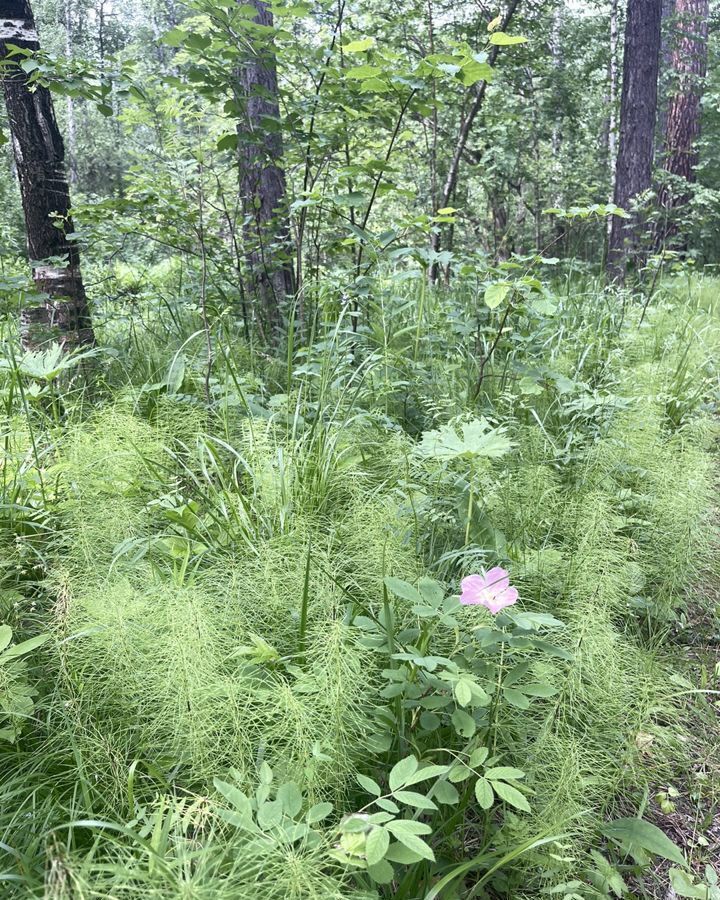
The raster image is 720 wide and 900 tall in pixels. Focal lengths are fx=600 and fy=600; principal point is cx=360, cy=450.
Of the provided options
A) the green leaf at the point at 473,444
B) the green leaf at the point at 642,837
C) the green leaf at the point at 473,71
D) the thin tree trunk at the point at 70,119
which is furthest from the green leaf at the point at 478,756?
the thin tree trunk at the point at 70,119

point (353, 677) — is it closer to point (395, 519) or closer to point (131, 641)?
point (131, 641)

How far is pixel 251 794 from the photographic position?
1.01 m

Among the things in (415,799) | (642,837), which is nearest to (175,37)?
(415,799)

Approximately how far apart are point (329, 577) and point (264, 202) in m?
2.71

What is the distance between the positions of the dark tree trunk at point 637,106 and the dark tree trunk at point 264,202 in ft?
11.8

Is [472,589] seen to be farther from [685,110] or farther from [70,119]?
[70,119]

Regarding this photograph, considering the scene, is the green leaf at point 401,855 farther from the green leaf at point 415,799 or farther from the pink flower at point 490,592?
the pink flower at point 490,592

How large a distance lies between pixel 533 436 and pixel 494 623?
119 centimetres

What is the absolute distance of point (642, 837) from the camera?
4.04ft

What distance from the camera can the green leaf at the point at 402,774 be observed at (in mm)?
957

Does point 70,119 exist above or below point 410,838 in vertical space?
above

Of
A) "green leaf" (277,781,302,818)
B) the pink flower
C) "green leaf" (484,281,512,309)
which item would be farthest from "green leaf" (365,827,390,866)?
"green leaf" (484,281,512,309)

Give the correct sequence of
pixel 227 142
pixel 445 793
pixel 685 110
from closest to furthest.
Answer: pixel 445 793 → pixel 227 142 → pixel 685 110

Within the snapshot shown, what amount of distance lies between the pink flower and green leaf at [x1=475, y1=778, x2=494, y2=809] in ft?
0.98
